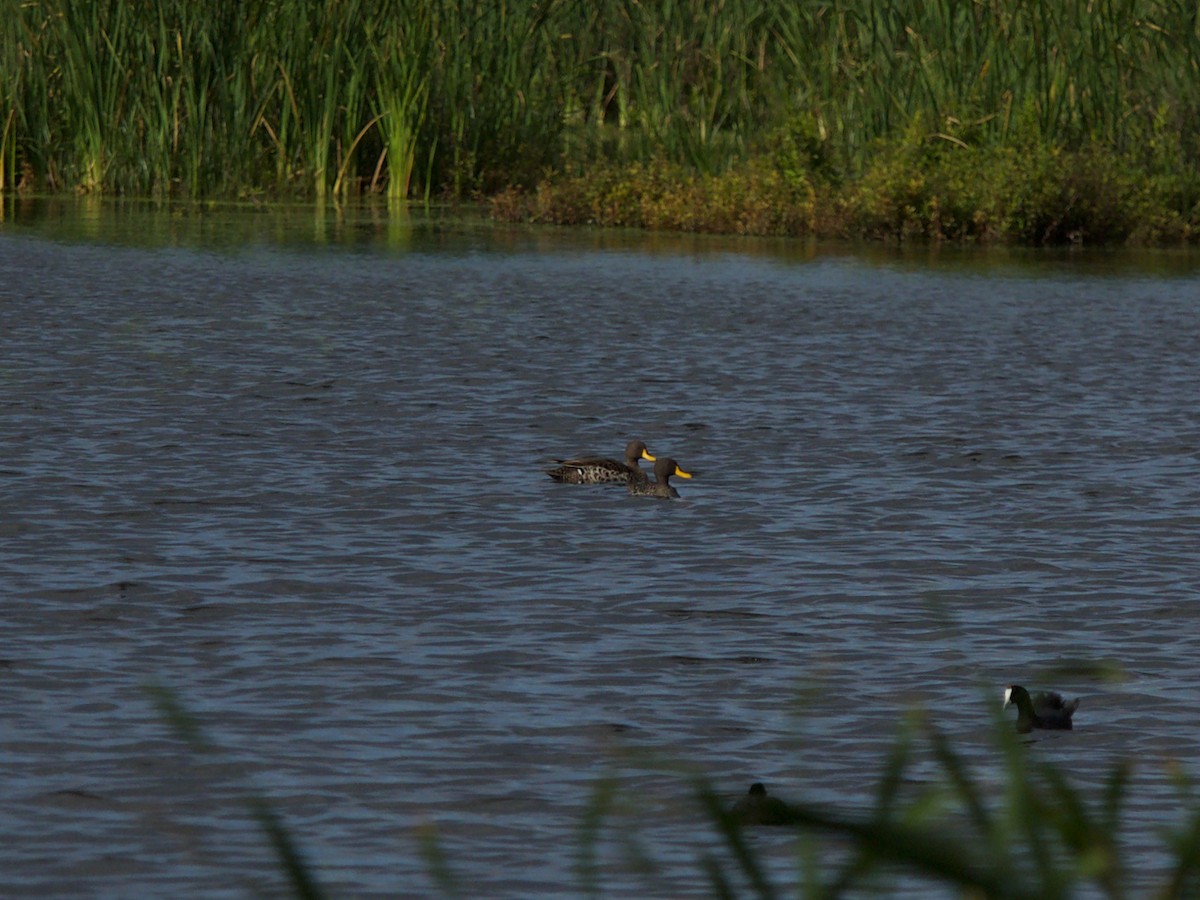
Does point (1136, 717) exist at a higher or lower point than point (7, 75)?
lower

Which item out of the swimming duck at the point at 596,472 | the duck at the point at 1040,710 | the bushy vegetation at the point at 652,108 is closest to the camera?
the duck at the point at 1040,710

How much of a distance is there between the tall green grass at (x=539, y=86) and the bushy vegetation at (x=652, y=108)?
4 cm

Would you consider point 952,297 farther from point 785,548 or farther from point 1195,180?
point 785,548

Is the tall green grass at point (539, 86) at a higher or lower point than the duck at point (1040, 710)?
higher

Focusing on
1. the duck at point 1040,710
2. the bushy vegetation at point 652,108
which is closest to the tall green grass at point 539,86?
the bushy vegetation at point 652,108

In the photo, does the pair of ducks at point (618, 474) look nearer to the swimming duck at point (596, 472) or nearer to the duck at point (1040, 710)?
the swimming duck at point (596, 472)

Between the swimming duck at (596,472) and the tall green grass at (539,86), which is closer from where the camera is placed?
the swimming duck at (596,472)

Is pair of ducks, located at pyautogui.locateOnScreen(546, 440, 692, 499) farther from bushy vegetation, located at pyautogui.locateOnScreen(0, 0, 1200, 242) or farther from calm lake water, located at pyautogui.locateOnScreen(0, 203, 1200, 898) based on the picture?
bushy vegetation, located at pyautogui.locateOnScreen(0, 0, 1200, 242)

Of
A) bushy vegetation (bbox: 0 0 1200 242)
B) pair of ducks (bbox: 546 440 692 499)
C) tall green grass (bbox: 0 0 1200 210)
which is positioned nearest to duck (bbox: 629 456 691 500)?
pair of ducks (bbox: 546 440 692 499)

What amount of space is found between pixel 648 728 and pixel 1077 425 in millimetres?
7673

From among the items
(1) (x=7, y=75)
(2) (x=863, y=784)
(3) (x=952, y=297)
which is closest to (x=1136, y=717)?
(2) (x=863, y=784)

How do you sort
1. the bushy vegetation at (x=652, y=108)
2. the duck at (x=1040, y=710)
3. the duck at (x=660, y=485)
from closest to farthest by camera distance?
the duck at (x=1040, y=710)
the duck at (x=660, y=485)
the bushy vegetation at (x=652, y=108)

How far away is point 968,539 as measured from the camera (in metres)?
9.75

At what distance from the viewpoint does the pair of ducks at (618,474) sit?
35.5ft
